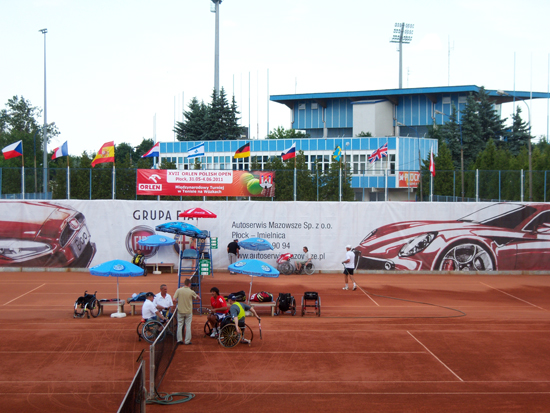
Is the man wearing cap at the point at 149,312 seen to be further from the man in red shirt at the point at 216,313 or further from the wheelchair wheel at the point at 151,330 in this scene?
the man in red shirt at the point at 216,313

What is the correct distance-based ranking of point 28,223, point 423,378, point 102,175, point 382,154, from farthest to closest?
point 382,154 → point 102,175 → point 28,223 → point 423,378

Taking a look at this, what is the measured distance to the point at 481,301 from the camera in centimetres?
2183

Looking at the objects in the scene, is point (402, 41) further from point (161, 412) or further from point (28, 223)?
point (161, 412)

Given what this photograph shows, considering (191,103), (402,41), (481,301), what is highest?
(402,41)

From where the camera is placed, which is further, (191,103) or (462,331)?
(191,103)

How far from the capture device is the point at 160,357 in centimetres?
1132

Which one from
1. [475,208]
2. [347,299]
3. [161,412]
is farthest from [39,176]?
[161,412]

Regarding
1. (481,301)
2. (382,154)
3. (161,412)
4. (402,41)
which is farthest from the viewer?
(402,41)

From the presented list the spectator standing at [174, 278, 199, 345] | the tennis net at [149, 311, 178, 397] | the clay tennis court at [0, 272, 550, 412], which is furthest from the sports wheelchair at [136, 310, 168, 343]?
the tennis net at [149, 311, 178, 397]

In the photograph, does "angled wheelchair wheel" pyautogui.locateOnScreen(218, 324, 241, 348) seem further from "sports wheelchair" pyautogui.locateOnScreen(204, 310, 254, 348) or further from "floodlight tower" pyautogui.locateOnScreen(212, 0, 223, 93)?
"floodlight tower" pyautogui.locateOnScreen(212, 0, 223, 93)

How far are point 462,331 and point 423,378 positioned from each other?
5000mm

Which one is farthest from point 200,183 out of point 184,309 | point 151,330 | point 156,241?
point 184,309

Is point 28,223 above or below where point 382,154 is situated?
below

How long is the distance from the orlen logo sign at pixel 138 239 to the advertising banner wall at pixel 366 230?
53 millimetres
